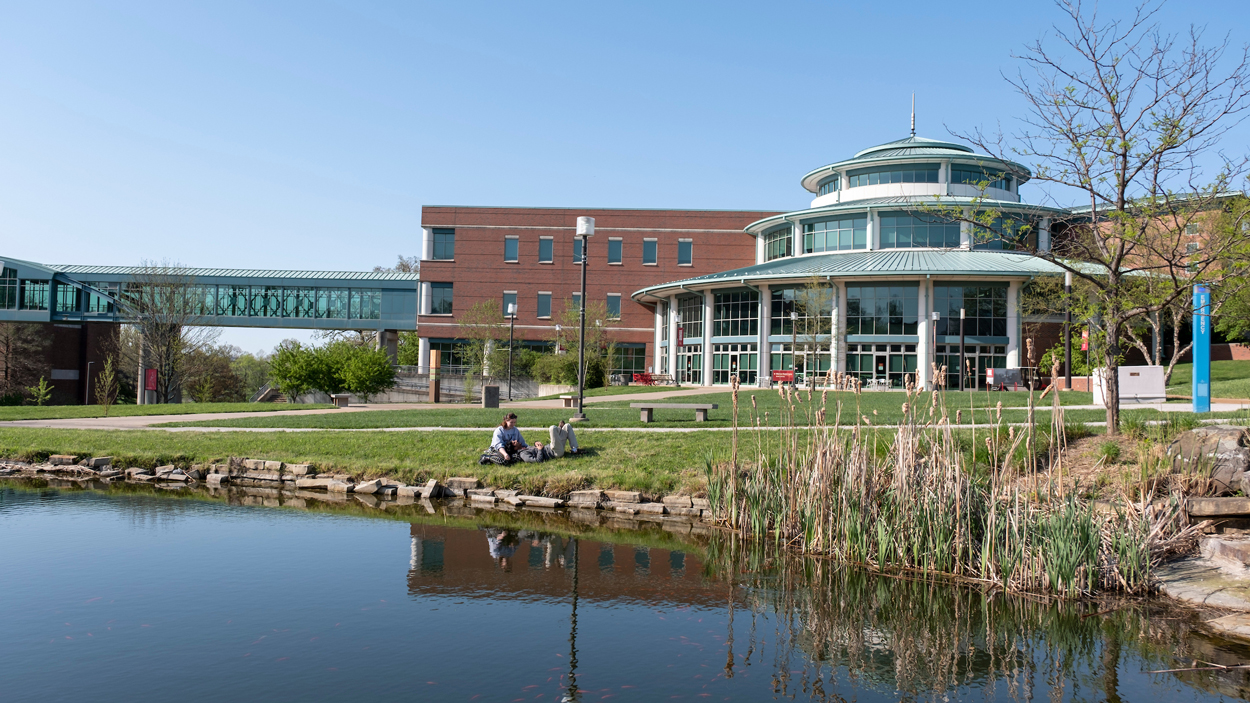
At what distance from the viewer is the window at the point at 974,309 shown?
4019 centimetres

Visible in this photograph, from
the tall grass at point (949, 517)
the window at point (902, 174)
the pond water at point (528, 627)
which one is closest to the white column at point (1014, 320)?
the window at point (902, 174)

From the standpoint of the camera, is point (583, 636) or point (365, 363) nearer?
point (583, 636)

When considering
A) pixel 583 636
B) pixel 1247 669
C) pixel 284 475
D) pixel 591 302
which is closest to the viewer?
pixel 1247 669

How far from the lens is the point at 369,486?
15625 mm

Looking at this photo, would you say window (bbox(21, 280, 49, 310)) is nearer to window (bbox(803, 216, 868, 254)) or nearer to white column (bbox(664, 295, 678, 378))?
white column (bbox(664, 295, 678, 378))

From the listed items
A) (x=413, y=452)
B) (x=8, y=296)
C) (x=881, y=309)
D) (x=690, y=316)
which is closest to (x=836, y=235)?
(x=881, y=309)

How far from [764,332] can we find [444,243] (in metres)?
26.0

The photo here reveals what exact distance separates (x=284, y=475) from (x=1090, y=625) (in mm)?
14287

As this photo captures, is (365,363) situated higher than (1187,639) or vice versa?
(365,363)

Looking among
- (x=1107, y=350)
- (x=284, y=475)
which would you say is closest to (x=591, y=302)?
(x=284, y=475)

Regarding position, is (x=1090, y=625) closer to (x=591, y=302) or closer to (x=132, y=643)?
(x=132, y=643)

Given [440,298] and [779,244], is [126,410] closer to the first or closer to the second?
[440,298]

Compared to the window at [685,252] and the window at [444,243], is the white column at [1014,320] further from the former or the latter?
the window at [444,243]

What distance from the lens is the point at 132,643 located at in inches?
281
